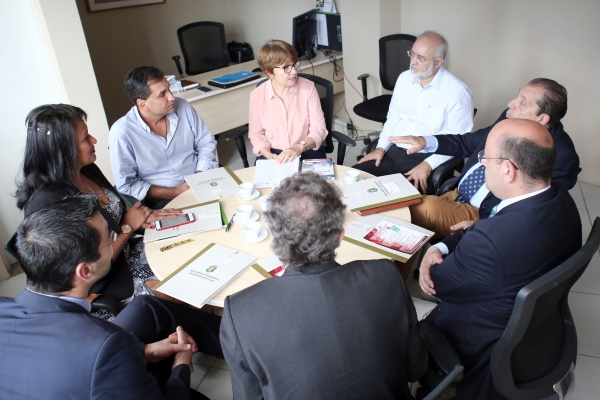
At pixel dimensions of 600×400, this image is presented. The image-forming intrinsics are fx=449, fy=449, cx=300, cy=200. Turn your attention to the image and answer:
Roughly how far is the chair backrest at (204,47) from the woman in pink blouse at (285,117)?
7.31ft

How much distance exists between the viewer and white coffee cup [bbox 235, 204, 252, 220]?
6.68 feet

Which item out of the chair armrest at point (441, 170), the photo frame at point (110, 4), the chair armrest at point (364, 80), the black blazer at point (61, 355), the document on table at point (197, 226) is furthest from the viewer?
the photo frame at point (110, 4)

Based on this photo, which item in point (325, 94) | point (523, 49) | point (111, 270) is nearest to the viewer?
point (111, 270)

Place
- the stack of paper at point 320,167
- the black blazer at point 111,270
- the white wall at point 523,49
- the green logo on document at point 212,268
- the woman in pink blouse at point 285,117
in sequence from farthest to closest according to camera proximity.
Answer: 1. the white wall at point 523,49
2. the woman in pink blouse at point 285,117
3. the stack of paper at point 320,167
4. the black blazer at point 111,270
5. the green logo on document at point 212,268

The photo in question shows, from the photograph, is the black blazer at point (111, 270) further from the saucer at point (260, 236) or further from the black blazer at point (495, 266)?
the black blazer at point (495, 266)

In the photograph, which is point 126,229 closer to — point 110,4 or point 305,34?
point 305,34

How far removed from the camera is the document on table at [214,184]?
2299 mm

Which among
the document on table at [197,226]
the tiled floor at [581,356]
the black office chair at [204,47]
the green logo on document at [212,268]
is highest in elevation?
the black office chair at [204,47]

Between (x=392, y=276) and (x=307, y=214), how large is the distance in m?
0.27

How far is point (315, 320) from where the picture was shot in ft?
3.58

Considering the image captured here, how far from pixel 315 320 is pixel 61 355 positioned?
62 cm

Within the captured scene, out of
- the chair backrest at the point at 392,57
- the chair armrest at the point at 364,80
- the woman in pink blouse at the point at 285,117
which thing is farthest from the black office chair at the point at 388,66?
the woman in pink blouse at the point at 285,117

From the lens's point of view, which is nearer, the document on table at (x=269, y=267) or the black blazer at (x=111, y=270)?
the document on table at (x=269, y=267)

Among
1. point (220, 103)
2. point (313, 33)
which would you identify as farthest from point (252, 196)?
point (313, 33)
